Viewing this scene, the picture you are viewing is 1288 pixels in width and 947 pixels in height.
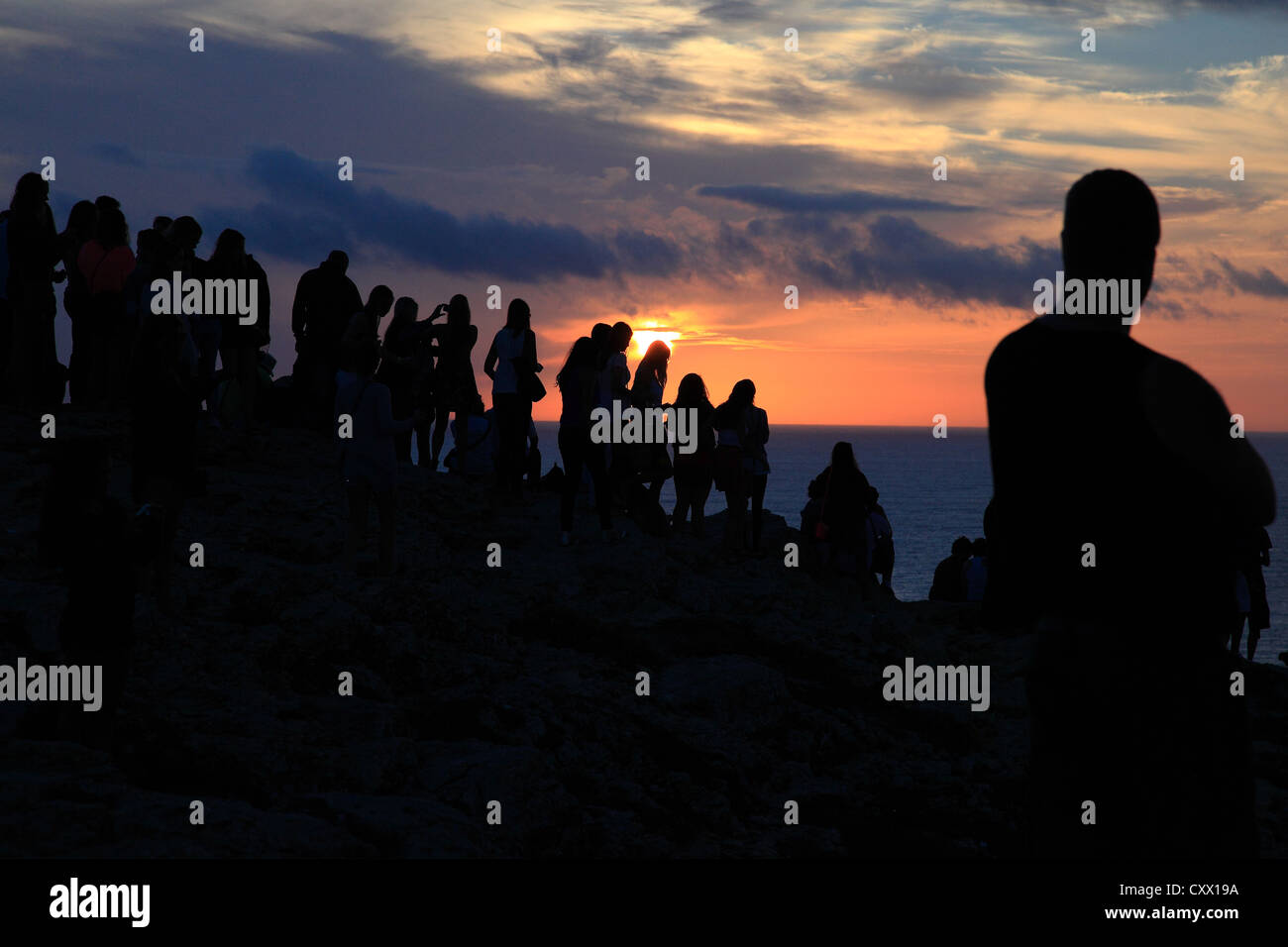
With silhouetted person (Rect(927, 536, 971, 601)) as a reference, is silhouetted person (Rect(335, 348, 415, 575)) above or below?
above

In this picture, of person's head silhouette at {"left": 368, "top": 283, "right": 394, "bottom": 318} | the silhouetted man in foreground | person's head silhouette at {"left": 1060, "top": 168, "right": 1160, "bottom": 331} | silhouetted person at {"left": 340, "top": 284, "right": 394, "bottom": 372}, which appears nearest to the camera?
the silhouetted man in foreground

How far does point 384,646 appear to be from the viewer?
343 inches

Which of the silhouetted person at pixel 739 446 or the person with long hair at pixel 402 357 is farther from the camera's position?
the silhouetted person at pixel 739 446

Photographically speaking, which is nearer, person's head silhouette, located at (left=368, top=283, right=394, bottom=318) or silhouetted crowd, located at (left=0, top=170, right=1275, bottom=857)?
silhouetted crowd, located at (left=0, top=170, right=1275, bottom=857)

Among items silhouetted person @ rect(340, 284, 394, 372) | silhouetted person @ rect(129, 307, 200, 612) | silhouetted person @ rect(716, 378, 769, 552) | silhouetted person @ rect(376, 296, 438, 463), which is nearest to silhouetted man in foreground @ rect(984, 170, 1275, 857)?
silhouetted person @ rect(129, 307, 200, 612)

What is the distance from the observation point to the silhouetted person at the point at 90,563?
592 centimetres

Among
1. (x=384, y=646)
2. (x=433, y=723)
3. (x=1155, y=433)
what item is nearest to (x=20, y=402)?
(x=384, y=646)

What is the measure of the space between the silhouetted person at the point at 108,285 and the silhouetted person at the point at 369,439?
4.02 meters

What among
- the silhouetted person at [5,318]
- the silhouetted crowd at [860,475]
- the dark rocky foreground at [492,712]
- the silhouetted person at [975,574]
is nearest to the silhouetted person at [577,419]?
the silhouetted crowd at [860,475]

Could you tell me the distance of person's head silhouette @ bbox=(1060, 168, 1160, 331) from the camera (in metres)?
2.86

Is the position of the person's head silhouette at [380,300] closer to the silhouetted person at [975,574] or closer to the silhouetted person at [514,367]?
the silhouetted person at [514,367]

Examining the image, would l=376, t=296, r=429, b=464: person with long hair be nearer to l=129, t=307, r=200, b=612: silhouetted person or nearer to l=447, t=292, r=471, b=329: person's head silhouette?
l=447, t=292, r=471, b=329: person's head silhouette

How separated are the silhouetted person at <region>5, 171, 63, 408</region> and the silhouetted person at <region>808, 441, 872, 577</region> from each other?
823 cm
